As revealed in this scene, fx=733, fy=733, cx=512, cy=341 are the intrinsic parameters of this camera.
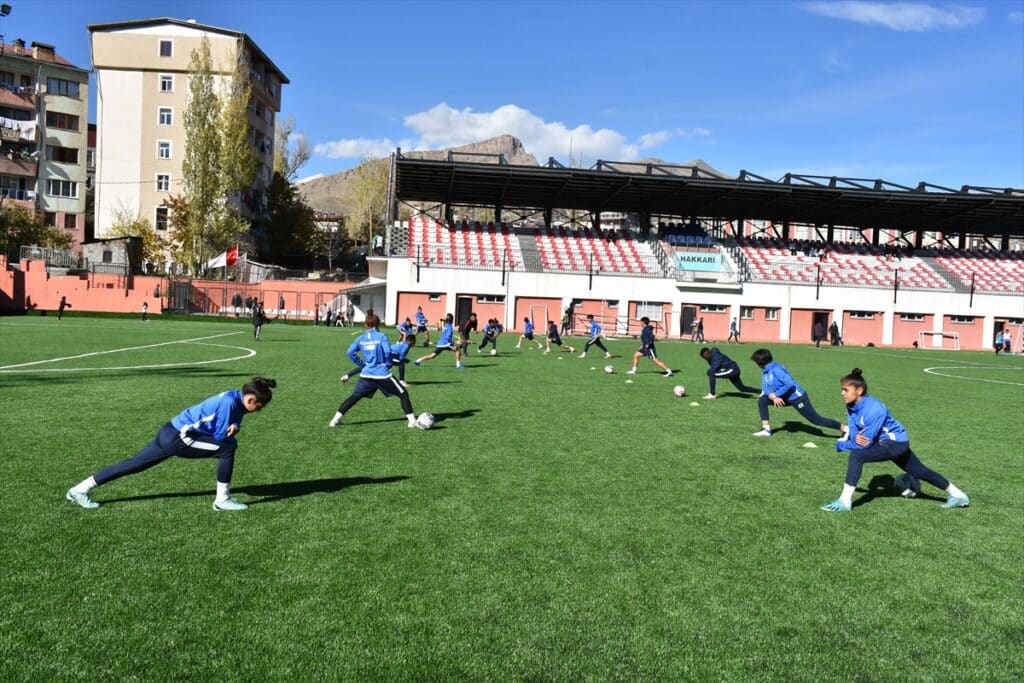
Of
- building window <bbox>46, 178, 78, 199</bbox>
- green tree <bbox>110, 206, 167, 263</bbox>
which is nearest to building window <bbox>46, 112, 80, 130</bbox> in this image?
building window <bbox>46, 178, 78, 199</bbox>

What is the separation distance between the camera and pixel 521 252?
54719 mm

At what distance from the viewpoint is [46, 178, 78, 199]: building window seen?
213ft

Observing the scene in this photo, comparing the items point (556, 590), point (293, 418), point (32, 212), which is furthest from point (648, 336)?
point (32, 212)

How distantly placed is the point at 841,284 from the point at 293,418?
168 ft

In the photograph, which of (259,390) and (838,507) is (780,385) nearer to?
(838,507)

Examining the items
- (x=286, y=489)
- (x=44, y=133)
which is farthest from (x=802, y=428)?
(x=44, y=133)

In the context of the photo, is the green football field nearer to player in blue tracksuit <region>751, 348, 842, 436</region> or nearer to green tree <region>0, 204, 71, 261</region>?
player in blue tracksuit <region>751, 348, 842, 436</region>

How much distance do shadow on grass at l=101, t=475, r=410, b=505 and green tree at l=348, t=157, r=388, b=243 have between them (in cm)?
7986

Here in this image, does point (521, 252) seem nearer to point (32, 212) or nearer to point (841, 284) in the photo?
point (841, 284)

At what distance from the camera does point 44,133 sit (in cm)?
6456

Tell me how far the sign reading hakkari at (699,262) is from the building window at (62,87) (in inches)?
2191

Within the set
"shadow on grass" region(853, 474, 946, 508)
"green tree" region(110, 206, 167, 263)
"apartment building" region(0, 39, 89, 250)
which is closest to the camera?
"shadow on grass" region(853, 474, 946, 508)

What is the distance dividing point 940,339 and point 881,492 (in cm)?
5280

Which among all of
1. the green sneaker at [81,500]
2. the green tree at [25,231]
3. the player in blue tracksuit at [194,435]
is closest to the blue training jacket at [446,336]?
the player in blue tracksuit at [194,435]
